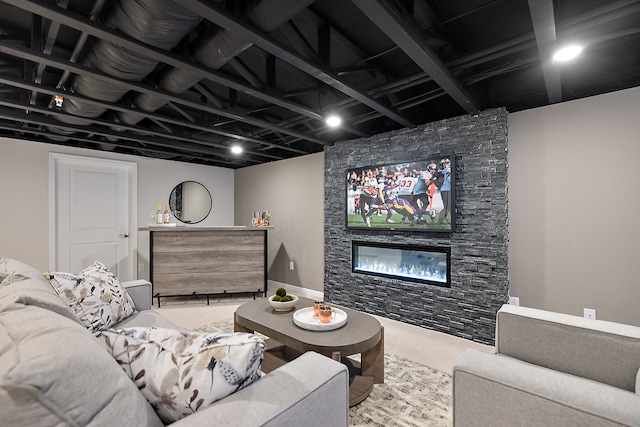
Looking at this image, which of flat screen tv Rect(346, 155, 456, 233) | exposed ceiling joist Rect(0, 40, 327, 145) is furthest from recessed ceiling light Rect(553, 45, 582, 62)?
exposed ceiling joist Rect(0, 40, 327, 145)

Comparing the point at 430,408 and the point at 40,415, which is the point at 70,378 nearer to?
the point at 40,415

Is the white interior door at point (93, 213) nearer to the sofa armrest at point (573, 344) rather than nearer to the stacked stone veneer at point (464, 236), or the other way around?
the stacked stone veneer at point (464, 236)

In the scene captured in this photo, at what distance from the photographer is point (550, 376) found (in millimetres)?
1224

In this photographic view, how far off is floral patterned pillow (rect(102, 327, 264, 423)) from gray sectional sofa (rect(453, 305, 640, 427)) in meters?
0.95

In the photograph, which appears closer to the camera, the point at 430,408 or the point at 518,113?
the point at 430,408

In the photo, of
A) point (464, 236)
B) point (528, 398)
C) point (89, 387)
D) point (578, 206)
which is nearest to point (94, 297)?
point (89, 387)

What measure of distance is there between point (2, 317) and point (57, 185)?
4712 mm

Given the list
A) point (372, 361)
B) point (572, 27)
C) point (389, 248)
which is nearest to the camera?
point (572, 27)

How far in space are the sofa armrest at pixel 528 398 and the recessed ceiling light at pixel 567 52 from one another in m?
1.89

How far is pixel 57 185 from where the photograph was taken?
443 centimetres

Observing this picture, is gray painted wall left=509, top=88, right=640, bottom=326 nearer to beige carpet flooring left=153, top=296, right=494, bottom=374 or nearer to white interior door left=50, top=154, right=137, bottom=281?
beige carpet flooring left=153, top=296, right=494, bottom=374

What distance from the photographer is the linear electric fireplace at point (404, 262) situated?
10.9 ft

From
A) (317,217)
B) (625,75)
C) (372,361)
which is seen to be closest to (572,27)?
(625,75)

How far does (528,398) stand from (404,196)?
249cm
